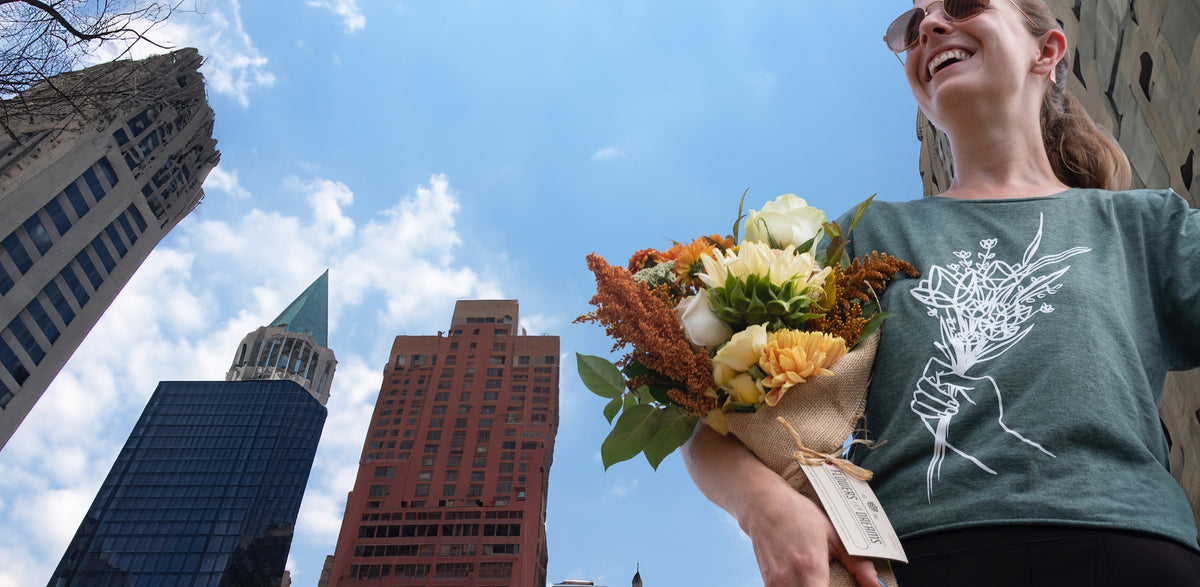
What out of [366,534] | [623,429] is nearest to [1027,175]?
[623,429]

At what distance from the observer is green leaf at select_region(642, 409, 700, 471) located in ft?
3.83

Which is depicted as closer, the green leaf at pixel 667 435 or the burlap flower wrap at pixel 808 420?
the burlap flower wrap at pixel 808 420

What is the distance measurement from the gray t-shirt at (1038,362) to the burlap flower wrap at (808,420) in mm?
93

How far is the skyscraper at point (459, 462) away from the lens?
2189 inches

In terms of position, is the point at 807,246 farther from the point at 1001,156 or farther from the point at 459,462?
the point at 459,462

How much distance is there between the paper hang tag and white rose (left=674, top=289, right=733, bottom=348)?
0.79ft

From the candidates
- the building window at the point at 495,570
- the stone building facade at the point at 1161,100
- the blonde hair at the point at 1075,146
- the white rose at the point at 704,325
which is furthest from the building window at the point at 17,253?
the blonde hair at the point at 1075,146

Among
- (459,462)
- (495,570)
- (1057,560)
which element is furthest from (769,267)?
(459,462)

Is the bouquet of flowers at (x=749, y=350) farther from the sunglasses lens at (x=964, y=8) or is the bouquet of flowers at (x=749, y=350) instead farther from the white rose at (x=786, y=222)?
the sunglasses lens at (x=964, y=8)

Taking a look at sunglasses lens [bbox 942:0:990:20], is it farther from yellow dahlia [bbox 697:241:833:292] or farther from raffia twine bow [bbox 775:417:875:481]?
raffia twine bow [bbox 775:417:875:481]

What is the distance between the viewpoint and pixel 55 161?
45406 millimetres

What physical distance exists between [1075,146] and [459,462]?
64153 millimetres

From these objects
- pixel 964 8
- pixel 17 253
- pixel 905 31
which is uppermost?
pixel 17 253

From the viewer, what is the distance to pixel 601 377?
118cm
